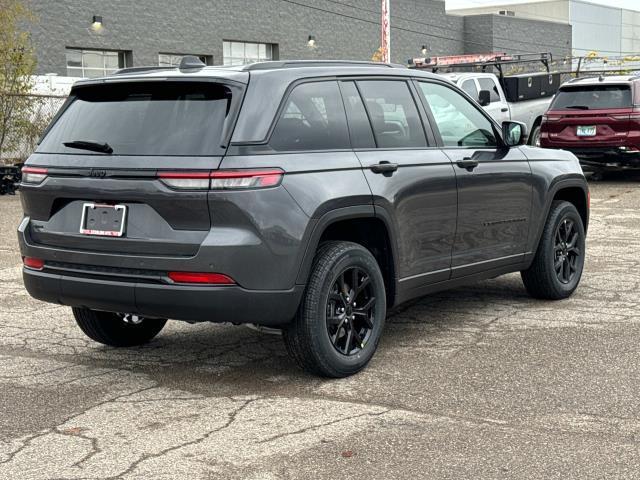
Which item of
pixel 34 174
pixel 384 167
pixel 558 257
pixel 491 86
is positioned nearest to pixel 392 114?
pixel 384 167

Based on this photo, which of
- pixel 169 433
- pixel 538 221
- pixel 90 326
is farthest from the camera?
pixel 538 221

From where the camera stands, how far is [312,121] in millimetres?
5785

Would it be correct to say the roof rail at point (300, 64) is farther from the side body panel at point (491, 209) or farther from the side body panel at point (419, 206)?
the side body panel at point (491, 209)

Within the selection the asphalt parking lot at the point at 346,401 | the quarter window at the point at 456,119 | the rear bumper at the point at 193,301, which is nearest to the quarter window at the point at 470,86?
the asphalt parking lot at the point at 346,401

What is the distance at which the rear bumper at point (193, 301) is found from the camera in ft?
17.3

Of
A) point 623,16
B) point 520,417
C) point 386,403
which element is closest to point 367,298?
point 386,403

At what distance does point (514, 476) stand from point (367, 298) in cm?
193

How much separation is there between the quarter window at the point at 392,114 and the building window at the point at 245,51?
35.5 meters

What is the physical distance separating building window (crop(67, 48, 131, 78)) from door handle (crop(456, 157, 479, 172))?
3039 centimetres

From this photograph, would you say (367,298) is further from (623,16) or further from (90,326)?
(623,16)

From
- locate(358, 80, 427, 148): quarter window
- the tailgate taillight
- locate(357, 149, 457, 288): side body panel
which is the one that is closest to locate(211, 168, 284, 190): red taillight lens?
the tailgate taillight

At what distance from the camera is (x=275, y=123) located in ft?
18.1

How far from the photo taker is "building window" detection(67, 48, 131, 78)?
1427 inches

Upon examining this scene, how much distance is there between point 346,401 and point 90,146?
76.9 inches
